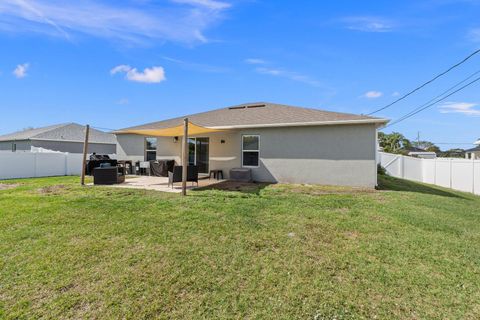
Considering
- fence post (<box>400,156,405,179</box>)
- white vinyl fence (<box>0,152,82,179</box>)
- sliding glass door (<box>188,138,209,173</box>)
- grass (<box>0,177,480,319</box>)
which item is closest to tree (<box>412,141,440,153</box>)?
fence post (<box>400,156,405,179</box>)

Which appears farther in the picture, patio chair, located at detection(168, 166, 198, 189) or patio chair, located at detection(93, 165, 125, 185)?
patio chair, located at detection(93, 165, 125, 185)

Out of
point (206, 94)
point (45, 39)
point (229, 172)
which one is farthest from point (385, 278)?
point (206, 94)

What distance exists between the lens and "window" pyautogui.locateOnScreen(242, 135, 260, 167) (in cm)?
1269

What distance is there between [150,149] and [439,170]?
1870 centimetres

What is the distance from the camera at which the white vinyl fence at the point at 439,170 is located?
44.3 feet

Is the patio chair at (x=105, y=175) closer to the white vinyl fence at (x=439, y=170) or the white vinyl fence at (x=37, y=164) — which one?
the white vinyl fence at (x=37, y=164)

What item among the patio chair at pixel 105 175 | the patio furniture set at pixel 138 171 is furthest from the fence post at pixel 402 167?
the patio chair at pixel 105 175

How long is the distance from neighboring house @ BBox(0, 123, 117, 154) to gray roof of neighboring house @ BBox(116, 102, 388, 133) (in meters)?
15.4

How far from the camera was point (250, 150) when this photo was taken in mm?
12867

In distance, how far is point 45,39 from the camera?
523 inches

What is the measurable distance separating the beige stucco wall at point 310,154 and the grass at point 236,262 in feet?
13.1

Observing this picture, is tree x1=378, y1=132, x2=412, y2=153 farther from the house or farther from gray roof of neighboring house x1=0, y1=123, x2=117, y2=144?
gray roof of neighboring house x1=0, y1=123, x2=117, y2=144

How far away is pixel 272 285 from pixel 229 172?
9863 millimetres

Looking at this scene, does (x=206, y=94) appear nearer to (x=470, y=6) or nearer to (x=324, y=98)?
(x=324, y=98)
